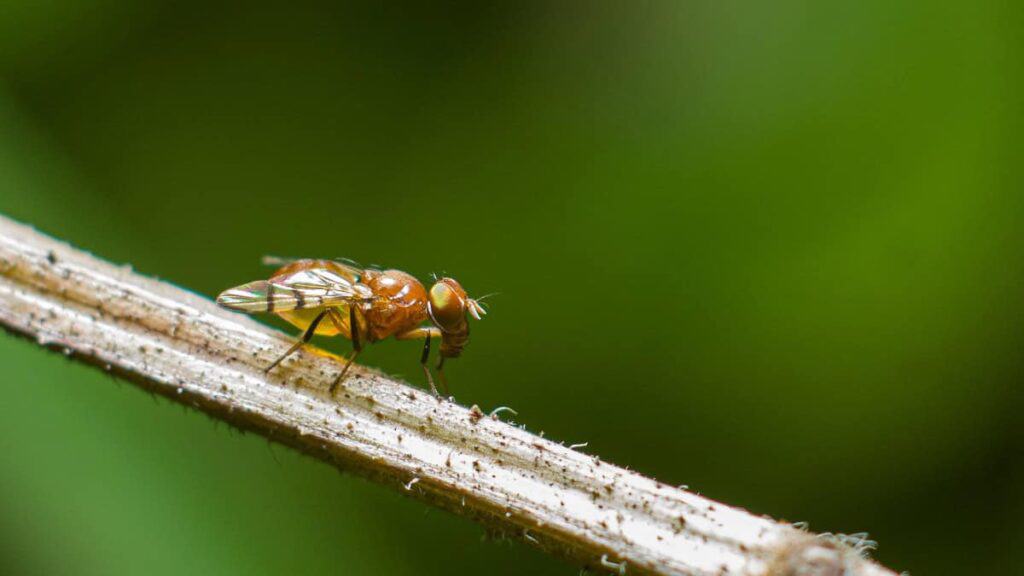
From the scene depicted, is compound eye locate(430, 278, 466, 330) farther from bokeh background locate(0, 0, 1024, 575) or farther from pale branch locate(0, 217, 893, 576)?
bokeh background locate(0, 0, 1024, 575)

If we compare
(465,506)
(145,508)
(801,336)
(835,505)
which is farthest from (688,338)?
(145,508)

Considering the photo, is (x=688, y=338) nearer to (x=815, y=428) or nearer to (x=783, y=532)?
(x=815, y=428)

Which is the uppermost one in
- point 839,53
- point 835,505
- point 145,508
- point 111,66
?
point 839,53

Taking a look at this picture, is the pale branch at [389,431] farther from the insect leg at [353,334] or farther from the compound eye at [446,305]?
the compound eye at [446,305]

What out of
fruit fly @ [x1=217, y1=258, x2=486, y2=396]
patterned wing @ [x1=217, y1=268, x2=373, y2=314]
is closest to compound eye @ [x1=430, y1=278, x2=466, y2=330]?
fruit fly @ [x1=217, y1=258, x2=486, y2=396]

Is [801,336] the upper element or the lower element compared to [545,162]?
lower

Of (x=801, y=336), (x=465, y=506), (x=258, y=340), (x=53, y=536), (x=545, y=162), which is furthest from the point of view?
(x=545, y=162)
